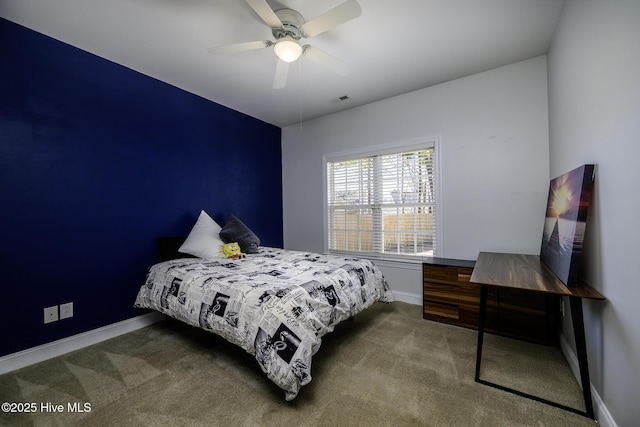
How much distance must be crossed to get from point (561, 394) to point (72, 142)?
4.20 metres

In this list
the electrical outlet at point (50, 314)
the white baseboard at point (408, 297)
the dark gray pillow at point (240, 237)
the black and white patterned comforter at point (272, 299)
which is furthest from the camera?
the white baseboard at point (408, 297)

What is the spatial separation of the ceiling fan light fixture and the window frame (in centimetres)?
189

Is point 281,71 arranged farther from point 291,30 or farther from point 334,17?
point 334,17

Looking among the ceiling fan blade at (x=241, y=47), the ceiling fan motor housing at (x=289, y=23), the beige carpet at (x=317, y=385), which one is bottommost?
the beige carpet at (x=317, y=385)

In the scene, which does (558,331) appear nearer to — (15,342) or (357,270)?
(357,270)

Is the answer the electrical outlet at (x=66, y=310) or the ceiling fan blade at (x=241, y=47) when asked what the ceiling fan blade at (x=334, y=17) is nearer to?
the ceiling fan blade at (x=241, y=47)

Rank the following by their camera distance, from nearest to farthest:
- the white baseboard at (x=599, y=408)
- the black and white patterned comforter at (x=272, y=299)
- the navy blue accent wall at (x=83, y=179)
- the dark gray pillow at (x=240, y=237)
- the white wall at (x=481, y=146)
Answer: the white baseboard at (x=599, y=408) < the black and white patterned comforter at (x=272, y=299) < the navy blue accent wall at (x=83, y=179) < the white wall at (x=481, y=146) < the dark gray pillow at (x=240, y=237)

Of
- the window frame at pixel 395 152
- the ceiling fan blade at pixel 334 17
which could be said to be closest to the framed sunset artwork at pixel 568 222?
the window frame at pixel 395 152

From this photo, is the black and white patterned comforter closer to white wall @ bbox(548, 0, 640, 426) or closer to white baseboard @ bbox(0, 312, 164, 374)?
white baseboard @ bbox(0, 312, 164, 374)

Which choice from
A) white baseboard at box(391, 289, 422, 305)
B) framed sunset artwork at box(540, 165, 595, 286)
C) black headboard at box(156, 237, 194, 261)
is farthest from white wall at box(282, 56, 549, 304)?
black headboard at box(156, 237, 194, 261)

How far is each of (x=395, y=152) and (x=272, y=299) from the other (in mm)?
2641

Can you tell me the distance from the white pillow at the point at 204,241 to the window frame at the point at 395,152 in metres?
1.69

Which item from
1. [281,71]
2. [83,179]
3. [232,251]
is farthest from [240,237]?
[281,71]

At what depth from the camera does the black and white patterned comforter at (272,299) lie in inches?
62.2
